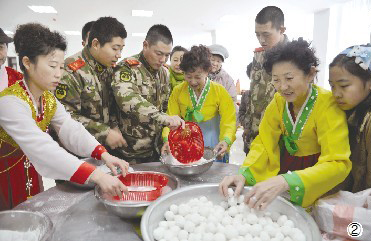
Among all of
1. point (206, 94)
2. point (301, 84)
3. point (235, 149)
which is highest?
point (301, 84)

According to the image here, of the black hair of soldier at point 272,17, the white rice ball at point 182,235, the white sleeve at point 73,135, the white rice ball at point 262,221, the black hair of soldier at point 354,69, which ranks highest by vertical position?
the black hair of soldier at point 272,17

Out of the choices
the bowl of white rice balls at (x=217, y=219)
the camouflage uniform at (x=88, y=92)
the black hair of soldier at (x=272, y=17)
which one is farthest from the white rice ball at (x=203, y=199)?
the black hair of soldier at (x=272, y=17)

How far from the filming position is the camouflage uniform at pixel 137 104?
1.98 metres

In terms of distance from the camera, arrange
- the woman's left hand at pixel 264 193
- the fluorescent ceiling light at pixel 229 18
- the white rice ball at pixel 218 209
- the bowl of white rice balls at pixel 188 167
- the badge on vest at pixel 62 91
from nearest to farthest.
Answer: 1. the woman's left hand at pixel 264 193
2. the white rice ball at pixel 218 209
3. the bowl of white rice balls at pixel 188 167
4. the badge on vest at pixel 62 91
5. the fluorescent ceiling light at pixel 229 18

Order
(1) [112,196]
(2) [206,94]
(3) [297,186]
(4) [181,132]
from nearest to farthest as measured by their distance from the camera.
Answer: (3) [297,186] → (1) [112,196] → (4) [181,132] → (2) [206,94]

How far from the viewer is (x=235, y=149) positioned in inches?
206

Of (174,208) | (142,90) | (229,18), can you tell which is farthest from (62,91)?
(229,18)

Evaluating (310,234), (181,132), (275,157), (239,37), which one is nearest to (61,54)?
(181,132)

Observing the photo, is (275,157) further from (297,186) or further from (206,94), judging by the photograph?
(206,94)

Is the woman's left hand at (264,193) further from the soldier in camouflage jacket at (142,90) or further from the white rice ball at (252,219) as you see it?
the soldier in camouflage jacket at (142,90)

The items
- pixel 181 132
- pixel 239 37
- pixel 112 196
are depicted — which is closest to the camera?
pixel 112 196

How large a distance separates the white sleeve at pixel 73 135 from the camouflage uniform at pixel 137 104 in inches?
16.1

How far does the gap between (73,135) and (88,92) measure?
1.60 ft

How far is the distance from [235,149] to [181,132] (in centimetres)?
366
